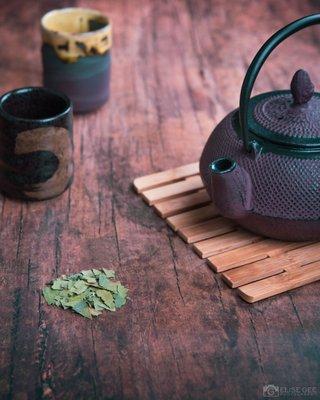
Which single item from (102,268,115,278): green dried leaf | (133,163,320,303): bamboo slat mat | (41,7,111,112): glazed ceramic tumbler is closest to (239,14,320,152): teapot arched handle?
(133,163,320,303): bamboo slat mat

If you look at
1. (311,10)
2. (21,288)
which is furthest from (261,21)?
(21,288)

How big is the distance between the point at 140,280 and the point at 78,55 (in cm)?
83

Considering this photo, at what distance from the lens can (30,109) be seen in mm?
1766

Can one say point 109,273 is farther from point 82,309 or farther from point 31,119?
point 31,119

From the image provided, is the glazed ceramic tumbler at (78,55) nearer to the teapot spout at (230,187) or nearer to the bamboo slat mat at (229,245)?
the bamboo slat mat at (229,245)

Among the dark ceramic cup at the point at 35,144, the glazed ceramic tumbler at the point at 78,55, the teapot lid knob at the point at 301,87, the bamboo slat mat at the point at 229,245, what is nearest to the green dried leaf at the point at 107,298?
the bamboo slat mat at the point at 229,245

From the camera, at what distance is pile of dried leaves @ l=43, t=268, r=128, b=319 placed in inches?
55.3

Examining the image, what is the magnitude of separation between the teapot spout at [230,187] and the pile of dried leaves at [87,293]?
28 centimetres

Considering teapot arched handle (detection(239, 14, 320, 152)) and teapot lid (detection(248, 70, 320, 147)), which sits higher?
teapot arched handle (detection(239, 14, 320, 152))

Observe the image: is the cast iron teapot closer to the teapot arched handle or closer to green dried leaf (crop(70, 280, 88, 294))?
the teapot arched handle

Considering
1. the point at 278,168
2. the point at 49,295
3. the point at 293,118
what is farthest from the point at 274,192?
the point at 49,295

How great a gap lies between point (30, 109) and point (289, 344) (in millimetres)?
884

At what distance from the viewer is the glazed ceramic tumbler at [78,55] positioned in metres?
2.02

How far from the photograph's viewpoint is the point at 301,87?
147 centimetres
